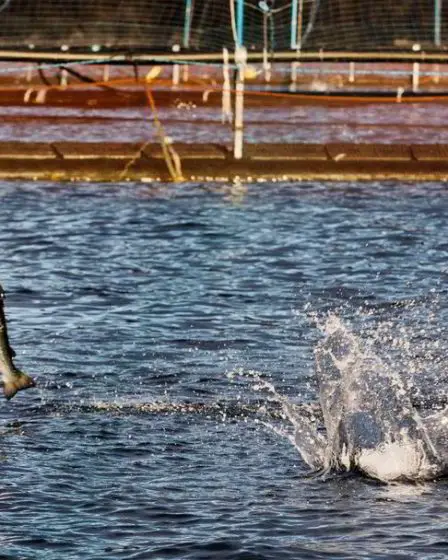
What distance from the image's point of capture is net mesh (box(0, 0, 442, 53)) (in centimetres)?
2903

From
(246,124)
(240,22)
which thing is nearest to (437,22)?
(240,22)

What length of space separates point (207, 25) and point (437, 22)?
11.0ft

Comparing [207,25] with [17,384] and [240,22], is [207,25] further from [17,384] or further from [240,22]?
[17,384]

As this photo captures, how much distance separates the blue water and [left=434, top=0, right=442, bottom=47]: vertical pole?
11.0 ft

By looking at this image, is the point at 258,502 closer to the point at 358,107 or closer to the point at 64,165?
the point at 64,165

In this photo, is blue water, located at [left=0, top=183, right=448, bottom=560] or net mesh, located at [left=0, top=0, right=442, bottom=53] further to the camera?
net mesh, located at [left=0, top=0, right=442, bottom=53]

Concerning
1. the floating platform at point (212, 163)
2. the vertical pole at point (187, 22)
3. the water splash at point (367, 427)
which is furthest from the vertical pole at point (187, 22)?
the water splash at point (367, 427)

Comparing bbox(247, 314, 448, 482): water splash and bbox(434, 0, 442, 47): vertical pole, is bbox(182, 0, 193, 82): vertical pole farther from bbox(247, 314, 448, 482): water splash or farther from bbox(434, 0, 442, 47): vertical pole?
A: bbox(247, 314, 448, 482): water splash

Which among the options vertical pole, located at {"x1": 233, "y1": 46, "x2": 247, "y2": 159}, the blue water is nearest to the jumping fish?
the blue water

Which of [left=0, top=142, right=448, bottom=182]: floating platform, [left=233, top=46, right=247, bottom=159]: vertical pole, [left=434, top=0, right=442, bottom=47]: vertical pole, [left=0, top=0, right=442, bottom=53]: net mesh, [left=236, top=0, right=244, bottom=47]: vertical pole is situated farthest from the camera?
[left=434, top=0, right=442, bottom=47]: vertical pole

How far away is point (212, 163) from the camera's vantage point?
88.9 feet

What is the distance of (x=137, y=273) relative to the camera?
63.9ft

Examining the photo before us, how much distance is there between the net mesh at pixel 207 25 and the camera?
29.0 m

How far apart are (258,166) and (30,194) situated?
3371mm
